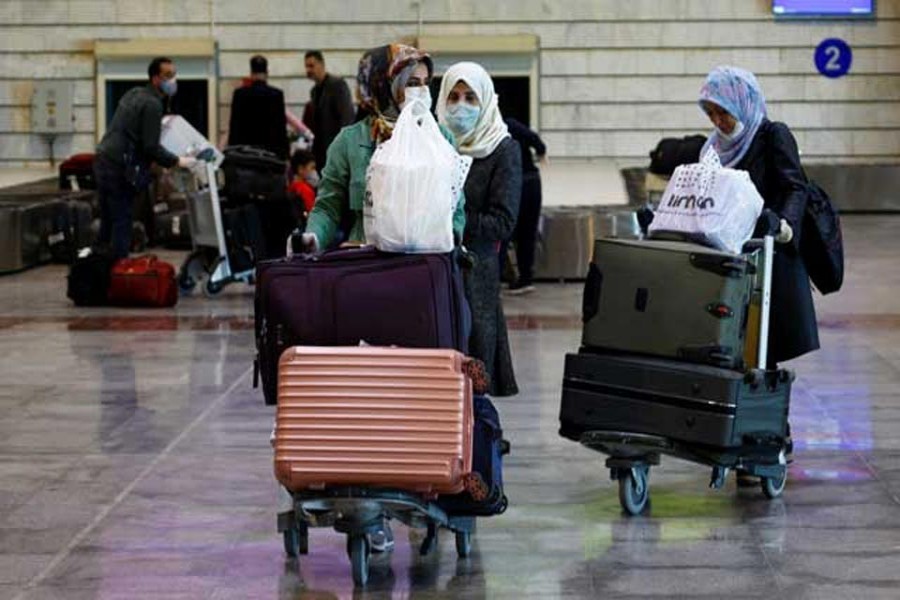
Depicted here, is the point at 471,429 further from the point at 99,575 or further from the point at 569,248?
the point at 569,248

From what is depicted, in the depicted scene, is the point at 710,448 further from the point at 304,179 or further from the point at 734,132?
the point at 304,179

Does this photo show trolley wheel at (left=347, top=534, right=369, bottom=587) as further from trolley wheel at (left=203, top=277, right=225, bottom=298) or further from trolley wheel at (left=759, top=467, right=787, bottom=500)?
trolley wheel at (left=203, top=277, right=225, bottom=298)

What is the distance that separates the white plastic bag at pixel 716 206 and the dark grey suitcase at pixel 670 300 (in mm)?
114

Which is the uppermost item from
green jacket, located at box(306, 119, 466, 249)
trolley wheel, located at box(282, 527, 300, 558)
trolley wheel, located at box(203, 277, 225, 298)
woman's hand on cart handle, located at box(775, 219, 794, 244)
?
green jacket, located at box(306, 119, 466, 249)

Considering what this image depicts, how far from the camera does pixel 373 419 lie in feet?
20.5

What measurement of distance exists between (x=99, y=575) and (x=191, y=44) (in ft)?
71.3

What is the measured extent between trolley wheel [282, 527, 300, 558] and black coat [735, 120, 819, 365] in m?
2.06

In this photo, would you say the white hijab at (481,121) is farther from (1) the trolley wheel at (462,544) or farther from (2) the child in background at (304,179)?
(2) the child in background at (304,179)

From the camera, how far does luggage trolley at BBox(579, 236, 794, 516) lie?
744 cm

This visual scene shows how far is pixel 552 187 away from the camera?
23469 millimetres

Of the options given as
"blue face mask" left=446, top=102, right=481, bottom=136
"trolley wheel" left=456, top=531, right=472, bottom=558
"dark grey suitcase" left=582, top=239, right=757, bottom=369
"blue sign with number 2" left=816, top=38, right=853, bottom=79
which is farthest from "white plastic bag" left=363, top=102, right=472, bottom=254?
"blue sign with number 2" left=816, top=38, right=853, bottom=79

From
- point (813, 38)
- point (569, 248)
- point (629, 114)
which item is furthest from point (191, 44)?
point (569, 248)

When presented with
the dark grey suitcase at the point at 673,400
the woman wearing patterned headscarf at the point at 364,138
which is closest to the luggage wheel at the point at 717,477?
the dark grey suitcase at the point at 673,400

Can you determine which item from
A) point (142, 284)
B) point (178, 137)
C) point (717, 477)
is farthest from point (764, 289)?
point (178, 137)
